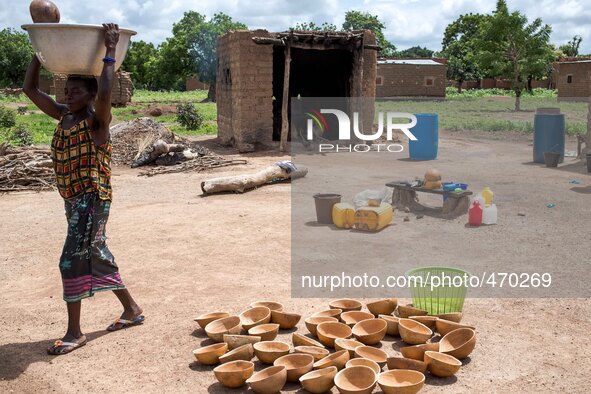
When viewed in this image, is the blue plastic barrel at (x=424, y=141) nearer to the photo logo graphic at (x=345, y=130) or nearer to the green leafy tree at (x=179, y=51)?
the photo logo graphic at (x=345, y=130)

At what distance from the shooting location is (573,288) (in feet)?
14.7

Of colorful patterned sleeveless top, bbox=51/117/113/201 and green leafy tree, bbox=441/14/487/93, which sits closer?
colorful patterned sleeveless top, bbox=51/117/113/201

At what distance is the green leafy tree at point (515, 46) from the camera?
27281 millimetres

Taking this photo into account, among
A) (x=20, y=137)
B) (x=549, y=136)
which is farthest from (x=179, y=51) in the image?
(x=549, y=136)

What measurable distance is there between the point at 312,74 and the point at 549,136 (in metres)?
7.87

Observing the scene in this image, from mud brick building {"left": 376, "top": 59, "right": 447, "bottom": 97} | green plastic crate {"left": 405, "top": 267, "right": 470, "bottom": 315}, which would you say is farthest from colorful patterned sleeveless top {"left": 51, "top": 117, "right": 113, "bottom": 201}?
mud brick building {"left": 376, "top": 59, "right": 447, "bottom": 97}

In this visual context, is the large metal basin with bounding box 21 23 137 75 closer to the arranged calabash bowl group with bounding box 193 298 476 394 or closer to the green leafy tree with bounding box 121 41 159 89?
the arranged calabash bowl group with bounding box 193 298 476 394

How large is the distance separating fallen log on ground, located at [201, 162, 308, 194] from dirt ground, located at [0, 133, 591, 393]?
1.64ft

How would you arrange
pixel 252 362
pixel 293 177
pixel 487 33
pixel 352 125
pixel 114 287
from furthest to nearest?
pixel 487 33 → pixel 352 125 → pixel 293 177 → pixel 114 287 → pixel 252 362

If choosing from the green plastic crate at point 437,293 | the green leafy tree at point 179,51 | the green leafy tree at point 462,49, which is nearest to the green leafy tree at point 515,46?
the green leafy tree at point 462,49

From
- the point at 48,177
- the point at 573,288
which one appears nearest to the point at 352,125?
the point at 48,177

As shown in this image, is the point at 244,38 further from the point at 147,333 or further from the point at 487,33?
the point at 487,33

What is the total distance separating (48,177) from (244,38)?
5.28 m

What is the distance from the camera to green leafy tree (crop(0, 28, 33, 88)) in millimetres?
A: 48375
